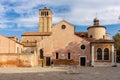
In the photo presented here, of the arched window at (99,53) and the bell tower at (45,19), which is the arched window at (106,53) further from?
the bell tower at (45,19)

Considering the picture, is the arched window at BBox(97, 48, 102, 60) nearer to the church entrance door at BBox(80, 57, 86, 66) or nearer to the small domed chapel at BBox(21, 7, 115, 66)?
the small domed chapel at BBox(21, 7, 115, 66)

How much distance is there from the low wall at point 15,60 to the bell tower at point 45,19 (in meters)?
44.9

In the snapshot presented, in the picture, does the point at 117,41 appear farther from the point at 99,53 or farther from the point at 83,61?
the point at 83,61

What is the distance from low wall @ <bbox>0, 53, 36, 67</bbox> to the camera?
140 feet

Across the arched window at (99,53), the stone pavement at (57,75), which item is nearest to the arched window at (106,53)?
the arched window at (99,53)

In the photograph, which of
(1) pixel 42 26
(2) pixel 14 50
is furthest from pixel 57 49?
(1) pixel 42 26

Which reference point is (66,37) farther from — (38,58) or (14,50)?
(14,50)

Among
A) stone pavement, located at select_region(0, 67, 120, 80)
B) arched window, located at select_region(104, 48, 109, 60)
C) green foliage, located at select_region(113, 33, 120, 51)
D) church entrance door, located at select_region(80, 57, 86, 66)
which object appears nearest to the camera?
stone pavement, located at select_region(0, 67, 120, 80)

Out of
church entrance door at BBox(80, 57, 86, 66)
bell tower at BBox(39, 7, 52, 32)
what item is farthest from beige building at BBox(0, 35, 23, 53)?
bell tower at BBox(39, 7, 52, 32)

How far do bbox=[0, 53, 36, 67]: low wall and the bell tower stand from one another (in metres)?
44.9

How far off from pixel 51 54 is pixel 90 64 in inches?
306

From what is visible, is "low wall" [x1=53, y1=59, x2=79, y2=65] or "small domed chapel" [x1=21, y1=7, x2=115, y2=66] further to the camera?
"low wall" [x1=53, y1=59, x2=79, y2=65]

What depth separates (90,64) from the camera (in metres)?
46.7

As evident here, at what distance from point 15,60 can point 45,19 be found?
155ft
